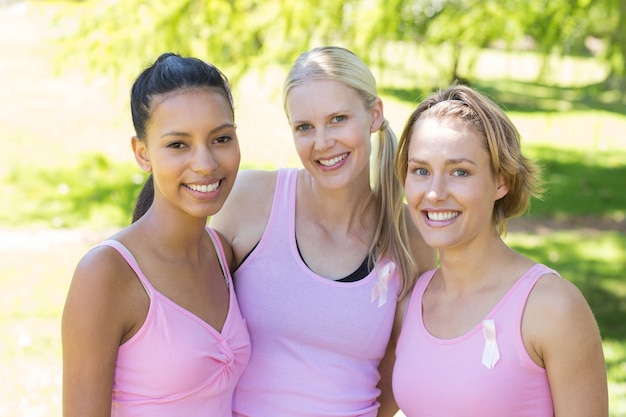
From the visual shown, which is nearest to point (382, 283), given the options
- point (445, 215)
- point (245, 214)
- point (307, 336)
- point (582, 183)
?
point (307, 336)

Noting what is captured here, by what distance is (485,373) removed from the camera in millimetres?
2596

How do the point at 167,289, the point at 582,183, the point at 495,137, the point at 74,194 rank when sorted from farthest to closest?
1. the point at 582,183
2. the point at 74,194
3. the point at 495,137
4. the point at 167,289

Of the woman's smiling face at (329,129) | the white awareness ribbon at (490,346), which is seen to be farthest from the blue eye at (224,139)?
the white awareness ribbon at (490,346)

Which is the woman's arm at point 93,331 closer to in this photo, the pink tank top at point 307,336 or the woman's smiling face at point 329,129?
the pink tank top at point 307,336

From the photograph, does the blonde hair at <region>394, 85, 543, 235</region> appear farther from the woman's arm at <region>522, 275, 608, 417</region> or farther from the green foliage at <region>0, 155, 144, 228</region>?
the green foliage at <region>0, 155, 144, 228</region>

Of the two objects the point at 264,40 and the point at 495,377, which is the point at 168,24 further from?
the point at 495,377

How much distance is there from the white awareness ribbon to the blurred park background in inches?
64.2

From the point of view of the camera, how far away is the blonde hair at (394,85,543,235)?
276cm

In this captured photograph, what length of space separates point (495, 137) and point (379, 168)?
2.55 feet

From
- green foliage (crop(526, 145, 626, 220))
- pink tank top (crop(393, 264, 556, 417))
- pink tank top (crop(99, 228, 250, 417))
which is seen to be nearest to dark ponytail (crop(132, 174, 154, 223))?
pink tank top (crop(99, 228, 250, 417))

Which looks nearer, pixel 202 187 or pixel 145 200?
pixel 202 187

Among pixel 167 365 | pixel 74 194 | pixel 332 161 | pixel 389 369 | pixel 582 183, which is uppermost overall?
pixel 332 161

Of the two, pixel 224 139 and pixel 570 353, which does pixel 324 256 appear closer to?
pixel 224 139

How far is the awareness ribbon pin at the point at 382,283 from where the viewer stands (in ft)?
10.2
